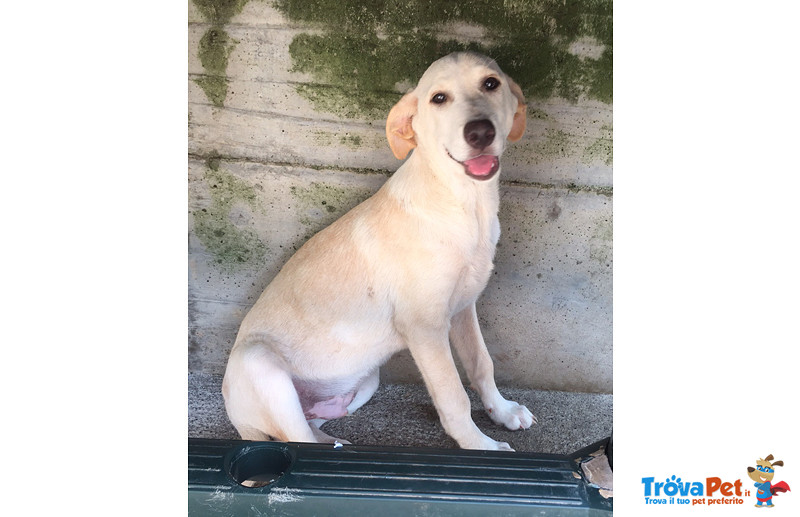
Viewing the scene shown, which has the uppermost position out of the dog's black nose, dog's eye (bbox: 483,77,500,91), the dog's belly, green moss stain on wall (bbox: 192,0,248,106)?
green moss stain on wall (bbox: 192,0,248,106)

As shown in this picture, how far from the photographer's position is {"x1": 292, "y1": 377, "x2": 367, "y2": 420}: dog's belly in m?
2.34

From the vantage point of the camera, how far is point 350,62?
7.06 ft

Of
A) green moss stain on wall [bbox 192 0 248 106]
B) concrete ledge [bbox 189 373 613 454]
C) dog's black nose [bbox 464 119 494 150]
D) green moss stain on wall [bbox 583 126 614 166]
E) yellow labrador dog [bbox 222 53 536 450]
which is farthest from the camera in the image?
concrete ledge [bbox 189 373 613 454]

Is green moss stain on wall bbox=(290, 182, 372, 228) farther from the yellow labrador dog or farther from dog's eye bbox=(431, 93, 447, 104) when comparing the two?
dog's eye bbox=(431, 93, 447, 104)

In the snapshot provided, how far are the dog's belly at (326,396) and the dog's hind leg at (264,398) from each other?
0.60 feet

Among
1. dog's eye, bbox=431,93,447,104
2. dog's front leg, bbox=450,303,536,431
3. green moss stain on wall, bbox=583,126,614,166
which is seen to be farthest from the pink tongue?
dog's front leg, bbox=450,303,536,431

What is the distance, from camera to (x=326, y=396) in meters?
2.41

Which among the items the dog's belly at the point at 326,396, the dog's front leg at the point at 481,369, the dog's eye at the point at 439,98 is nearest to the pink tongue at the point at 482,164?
the dog's eye at the point at 439,98

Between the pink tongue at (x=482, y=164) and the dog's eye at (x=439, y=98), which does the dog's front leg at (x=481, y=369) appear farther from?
the dog's eye at (x=439, y=98)

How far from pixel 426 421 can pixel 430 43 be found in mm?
1540

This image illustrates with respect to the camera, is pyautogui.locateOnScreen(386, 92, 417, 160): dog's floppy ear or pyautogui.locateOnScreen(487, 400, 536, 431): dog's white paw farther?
pyautogui.locateOnScreen(487, 400, 536, 431): dog's white paw

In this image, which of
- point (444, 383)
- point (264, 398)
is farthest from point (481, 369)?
point (264, 398)

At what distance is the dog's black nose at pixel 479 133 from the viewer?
177 centimetres
